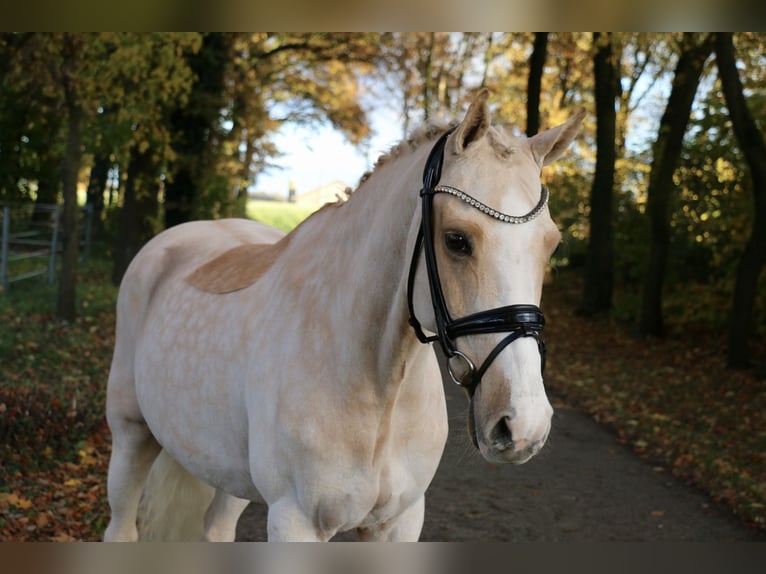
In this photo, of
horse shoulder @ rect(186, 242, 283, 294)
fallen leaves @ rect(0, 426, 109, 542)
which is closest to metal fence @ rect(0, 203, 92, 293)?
fallen leaves @ rect(0, 426, 109, 542)

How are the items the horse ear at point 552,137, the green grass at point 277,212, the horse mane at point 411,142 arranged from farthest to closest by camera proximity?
the green grass at point 277,212, the horse mane at point 411,142, the horse ear at point 552,137

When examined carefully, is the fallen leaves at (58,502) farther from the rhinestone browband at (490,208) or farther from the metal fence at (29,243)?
the metal fence at (29,243)

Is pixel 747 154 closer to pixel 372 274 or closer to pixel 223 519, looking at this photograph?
pixel 223 519

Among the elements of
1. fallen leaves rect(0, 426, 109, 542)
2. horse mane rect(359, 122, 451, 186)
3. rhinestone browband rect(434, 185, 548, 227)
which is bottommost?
fallen leaves rect(0, 426, 109, 542)

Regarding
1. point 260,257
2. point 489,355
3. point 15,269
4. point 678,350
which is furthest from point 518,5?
point 15,269

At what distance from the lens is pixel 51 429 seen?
6.36 metres

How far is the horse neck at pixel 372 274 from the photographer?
231 cm

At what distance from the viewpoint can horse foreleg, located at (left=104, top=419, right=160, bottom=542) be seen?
371cm

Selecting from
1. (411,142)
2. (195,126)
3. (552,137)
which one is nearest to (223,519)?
(411,142)

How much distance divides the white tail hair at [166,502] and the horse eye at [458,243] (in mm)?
2148

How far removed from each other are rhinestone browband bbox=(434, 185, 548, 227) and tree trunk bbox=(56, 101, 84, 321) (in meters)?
8.81

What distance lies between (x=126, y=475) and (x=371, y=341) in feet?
6.05

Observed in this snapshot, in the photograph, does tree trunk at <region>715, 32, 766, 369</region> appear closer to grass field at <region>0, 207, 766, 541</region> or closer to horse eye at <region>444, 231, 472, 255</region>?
grass field at <region>0, 207, 766, 541</region>

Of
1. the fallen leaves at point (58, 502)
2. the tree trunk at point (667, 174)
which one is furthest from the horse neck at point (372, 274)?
the tree trunk at point (667, 174)
